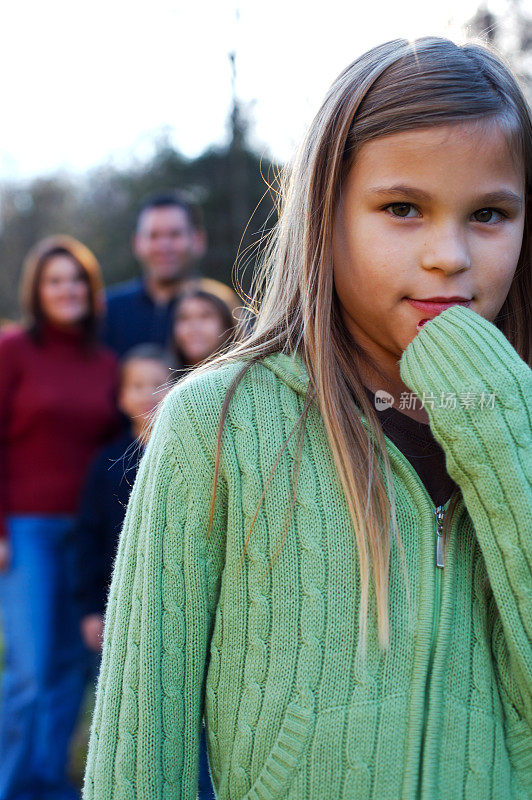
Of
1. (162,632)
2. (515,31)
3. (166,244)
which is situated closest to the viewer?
(162,632)

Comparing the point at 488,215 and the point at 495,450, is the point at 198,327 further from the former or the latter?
the point at 495,450

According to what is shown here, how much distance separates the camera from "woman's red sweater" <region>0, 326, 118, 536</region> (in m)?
3.76

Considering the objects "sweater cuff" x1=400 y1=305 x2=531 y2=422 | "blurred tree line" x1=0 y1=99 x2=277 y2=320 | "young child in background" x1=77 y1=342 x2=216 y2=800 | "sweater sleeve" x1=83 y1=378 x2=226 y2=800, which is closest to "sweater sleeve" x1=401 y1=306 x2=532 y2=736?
"sweater cuff" x1=400 y1=305 x2=531 y2=422

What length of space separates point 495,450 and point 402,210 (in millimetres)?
443

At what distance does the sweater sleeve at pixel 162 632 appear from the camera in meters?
1.21

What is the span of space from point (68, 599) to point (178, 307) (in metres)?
1.58

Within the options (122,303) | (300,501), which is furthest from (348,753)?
(122,303)

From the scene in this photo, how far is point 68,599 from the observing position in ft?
12.2

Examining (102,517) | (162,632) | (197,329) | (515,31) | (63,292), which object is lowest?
(162,632)

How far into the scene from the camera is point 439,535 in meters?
1.33

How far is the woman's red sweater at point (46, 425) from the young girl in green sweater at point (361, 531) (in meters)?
2.56

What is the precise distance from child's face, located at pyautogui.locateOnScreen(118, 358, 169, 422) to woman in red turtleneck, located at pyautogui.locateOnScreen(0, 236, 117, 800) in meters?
0.19

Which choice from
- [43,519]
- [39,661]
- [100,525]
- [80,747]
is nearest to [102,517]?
[100,525]

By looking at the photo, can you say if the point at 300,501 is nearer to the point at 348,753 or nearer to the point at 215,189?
the point at 348,753
